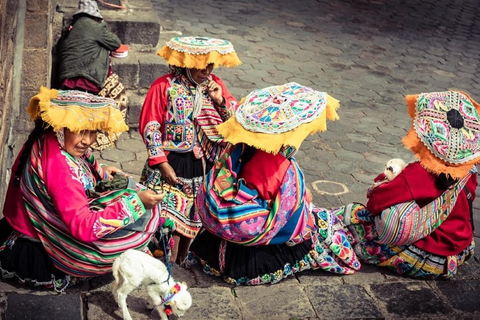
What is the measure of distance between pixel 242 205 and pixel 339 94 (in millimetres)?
5384

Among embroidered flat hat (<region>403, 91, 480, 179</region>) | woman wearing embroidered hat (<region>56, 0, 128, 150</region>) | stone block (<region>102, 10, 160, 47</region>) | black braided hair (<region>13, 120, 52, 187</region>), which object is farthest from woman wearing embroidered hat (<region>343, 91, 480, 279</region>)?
stone block (<region>102, 10, 160, 47</region>)

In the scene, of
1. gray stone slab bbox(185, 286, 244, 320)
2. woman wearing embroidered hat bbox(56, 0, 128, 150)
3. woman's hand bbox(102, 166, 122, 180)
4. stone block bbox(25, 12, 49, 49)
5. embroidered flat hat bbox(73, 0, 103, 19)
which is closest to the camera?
gray stone slab bbox(185, 286, 244, 320)

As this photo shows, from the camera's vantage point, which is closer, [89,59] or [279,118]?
[279,118]

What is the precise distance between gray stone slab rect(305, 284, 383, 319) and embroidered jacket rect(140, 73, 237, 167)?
55.5 inches

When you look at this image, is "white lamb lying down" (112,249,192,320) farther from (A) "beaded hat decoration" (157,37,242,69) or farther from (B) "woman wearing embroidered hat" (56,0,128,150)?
(B) "woman wearing embroidered hat" (56,0,128,150)

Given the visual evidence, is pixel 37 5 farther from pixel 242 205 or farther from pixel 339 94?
pixel 339 94

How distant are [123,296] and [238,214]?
92cm

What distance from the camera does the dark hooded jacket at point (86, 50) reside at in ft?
22.9

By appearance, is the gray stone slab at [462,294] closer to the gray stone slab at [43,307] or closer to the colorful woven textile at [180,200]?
the colorful woven textile at [180,200]

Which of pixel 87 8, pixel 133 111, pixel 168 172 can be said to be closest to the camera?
pixel 168 172

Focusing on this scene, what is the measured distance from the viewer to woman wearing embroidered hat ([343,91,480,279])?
455cm

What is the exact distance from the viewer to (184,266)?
4.90 meters

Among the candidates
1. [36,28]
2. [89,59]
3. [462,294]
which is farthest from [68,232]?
[89,59]

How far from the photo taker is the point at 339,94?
9.40 metres
